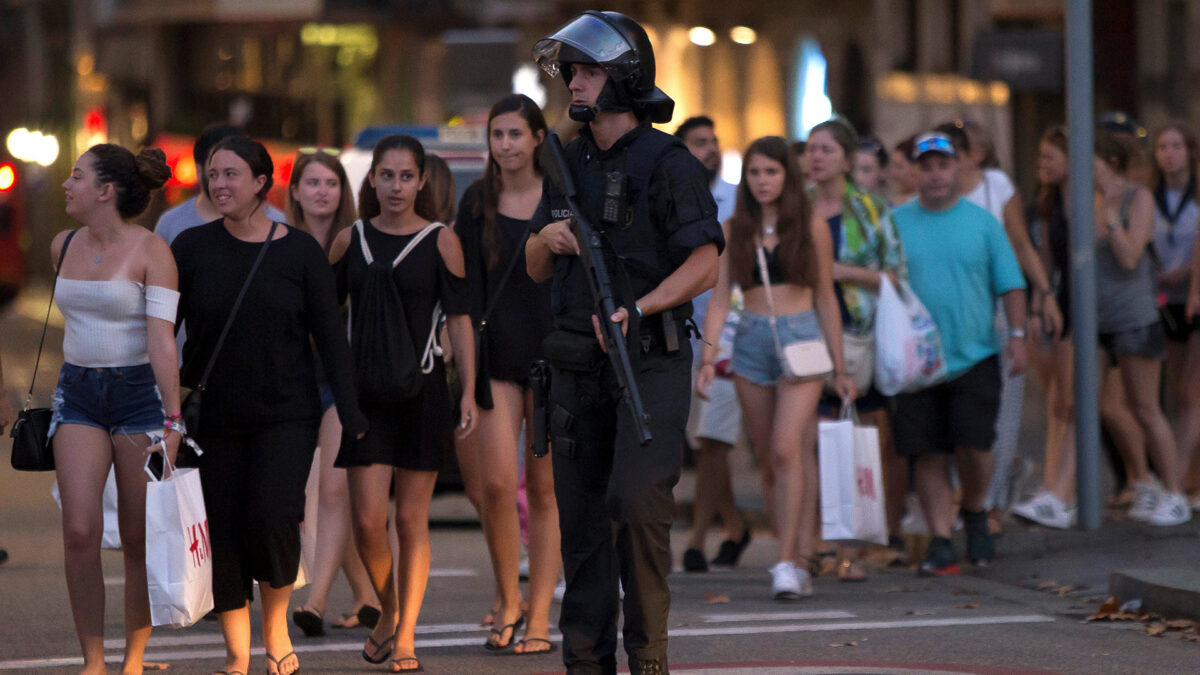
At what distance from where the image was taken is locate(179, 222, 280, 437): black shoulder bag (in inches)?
236

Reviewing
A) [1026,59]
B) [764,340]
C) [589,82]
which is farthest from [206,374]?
[1026,59]

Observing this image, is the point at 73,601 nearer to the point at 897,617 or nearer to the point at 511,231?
the point at 511,231

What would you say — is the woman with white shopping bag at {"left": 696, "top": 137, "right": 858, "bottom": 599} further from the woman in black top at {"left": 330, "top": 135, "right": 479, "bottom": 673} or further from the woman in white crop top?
the woman in white crop top

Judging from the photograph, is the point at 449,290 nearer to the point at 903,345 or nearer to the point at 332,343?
the point at 332,343

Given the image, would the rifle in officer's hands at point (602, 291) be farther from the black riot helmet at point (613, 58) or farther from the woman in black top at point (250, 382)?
the woman in black top at point (250, 382)

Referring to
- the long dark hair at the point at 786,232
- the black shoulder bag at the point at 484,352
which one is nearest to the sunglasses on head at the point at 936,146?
the long dark hair at the point at 786,232

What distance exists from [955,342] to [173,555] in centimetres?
460

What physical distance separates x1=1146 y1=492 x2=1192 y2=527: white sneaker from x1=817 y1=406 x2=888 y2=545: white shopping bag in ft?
6.36

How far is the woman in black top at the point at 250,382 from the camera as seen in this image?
6090 millimetres

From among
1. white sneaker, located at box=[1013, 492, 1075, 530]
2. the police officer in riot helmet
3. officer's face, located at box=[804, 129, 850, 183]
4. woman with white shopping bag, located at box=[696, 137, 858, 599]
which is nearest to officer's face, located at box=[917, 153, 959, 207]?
officer's face, located at box=[804, 129, 850, 183]

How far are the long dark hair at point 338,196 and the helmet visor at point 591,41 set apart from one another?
8.36ft

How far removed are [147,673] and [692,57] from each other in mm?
23638

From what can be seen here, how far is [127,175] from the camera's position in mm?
6199

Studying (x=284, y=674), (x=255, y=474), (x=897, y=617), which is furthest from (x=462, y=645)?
(x=897, y=617)
